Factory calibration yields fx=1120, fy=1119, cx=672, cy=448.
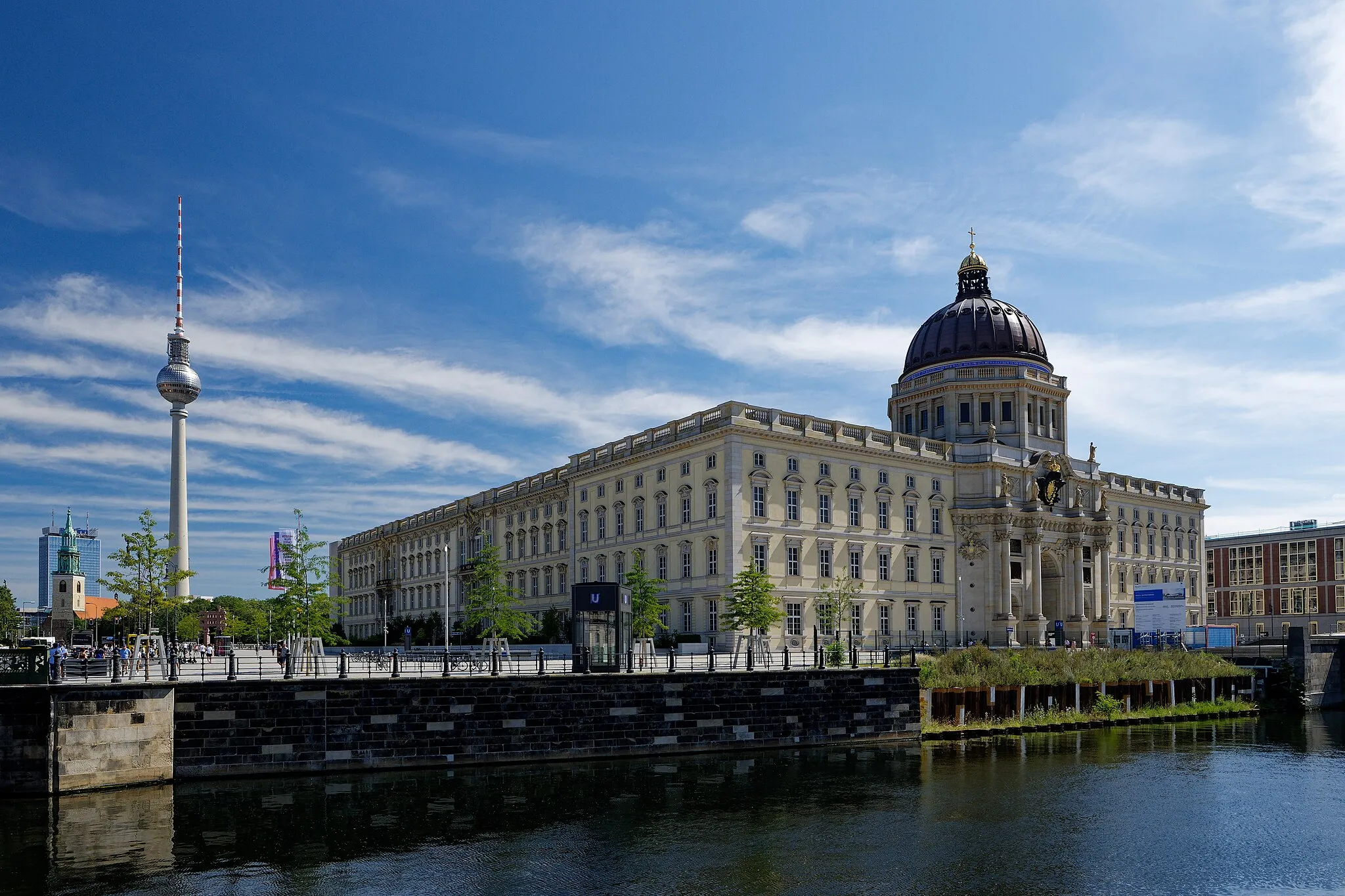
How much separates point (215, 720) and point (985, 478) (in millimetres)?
62638

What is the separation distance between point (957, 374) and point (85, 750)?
7508cm

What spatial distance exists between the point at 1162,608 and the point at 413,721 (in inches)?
2443

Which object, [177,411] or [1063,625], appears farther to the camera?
[177,411]

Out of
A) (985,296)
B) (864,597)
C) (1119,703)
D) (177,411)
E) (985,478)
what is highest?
(985,296)

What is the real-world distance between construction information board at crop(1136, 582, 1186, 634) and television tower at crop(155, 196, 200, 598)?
8067cm

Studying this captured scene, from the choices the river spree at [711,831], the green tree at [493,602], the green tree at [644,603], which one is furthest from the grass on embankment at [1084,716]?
the green tree at [493,602]

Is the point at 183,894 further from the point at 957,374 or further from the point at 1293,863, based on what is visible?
the point at 957,374

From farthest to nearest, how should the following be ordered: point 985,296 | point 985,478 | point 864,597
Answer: point 985,296 < point 985,478 < point 864,597

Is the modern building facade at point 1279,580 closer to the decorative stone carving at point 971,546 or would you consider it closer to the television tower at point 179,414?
the decorative stone carving at point 971,546

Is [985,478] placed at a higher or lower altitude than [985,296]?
lower

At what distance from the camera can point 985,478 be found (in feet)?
280

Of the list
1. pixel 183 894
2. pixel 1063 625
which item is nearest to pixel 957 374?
pixel 1063 625

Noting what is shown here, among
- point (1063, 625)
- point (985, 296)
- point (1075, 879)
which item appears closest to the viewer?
point (1075, 879)

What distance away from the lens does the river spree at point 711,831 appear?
2484cm
